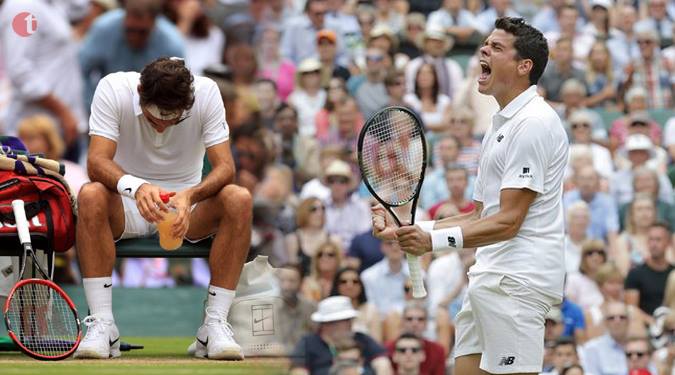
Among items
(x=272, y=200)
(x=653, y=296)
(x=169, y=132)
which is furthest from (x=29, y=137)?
(x=653, y=296)

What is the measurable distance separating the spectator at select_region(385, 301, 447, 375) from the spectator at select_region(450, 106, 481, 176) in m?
2.06

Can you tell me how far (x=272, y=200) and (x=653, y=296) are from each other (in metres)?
2.72

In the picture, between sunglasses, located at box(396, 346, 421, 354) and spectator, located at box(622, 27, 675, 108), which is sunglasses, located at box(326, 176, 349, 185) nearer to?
sunglasses, located at box(396, 346, 421, 354)

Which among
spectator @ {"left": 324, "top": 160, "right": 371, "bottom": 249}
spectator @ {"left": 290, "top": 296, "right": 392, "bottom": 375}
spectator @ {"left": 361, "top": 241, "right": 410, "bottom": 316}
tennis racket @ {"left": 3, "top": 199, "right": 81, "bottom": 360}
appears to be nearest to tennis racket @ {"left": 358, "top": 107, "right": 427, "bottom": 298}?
tennis racket @ {"left": 3, "top": 199, "right": 81, "bottom": 360}

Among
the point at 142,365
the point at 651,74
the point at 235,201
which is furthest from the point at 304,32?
the point at 142,365

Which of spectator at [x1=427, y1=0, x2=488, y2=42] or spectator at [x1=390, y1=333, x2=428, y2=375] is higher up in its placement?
spectator at [x1=427, y1=0, x2=488, y2=42]

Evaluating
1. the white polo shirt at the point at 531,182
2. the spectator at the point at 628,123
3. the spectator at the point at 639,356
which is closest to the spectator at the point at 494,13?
the spectator at the point at 628,123

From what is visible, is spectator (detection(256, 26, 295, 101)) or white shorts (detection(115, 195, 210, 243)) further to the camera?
spectator (detection(256, 26, 295, 101))

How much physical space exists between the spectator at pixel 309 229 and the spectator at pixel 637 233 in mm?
2120

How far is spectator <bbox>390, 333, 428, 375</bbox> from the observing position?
32.0ft

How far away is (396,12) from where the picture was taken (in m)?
14.3

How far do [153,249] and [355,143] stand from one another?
534 centimetres

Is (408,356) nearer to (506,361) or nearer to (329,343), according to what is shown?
(329,343)

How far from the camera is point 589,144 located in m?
12.5
